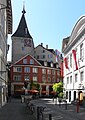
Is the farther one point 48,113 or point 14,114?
point 48,113

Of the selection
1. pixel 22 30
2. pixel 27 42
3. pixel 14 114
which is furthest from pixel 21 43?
pixel 14 114

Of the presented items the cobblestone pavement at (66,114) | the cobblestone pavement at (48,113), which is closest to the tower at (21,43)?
the cobblestone pavement at (48,113)

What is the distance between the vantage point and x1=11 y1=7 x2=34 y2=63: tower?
103188 mm

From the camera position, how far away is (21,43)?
4109 inches

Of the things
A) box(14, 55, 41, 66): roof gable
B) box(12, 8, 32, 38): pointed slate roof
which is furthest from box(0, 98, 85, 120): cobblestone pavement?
box(12, 8, 32, 38): pointed slate roof

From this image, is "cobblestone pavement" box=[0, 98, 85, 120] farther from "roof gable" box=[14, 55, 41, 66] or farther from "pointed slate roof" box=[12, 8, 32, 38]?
"pointed slate roof" box=[12, 8, 32, 38]

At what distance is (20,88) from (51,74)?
13.8m

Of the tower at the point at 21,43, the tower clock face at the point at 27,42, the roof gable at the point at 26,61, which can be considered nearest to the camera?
the roof gable at the point at 26,61

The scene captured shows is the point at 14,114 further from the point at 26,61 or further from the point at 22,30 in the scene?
the point at 22,30

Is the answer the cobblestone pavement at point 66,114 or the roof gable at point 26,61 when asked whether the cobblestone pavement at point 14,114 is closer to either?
the cobblestone pavement at point 66,114

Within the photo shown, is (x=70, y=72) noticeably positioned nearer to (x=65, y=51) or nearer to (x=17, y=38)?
(x=65, y=51)

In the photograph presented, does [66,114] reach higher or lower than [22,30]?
lower

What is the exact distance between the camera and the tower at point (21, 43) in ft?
339

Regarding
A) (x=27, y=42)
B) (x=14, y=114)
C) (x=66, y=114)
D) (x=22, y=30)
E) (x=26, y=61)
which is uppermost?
(x=22, y=30)
